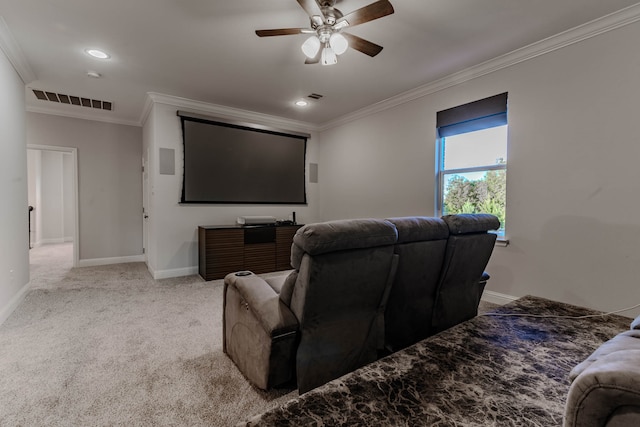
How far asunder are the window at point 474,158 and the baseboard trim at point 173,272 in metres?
3.77

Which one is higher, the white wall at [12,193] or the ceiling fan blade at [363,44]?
the ceiling fan blade at [363,44]

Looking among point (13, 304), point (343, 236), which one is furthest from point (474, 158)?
point (13, 304)

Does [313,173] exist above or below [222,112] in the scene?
below

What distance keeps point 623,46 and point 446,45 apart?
4.54ft

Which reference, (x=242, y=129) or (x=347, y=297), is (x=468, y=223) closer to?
(x=347, y=297)

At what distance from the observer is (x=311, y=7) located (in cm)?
210

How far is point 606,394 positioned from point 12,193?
4.47 meters

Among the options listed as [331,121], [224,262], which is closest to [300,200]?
[331,121]

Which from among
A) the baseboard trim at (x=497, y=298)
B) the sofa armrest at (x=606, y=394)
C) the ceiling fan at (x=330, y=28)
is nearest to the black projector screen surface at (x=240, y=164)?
the ceiling fan at (x=330, y=28)

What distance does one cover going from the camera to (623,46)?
7.84ft

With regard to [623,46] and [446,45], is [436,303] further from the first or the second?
[623,46]

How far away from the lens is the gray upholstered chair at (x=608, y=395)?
1.60ft

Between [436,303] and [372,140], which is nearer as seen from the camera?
[436,303]

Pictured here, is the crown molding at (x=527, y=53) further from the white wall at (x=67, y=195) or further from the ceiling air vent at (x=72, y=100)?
the white wall at (x=67, y=195)
